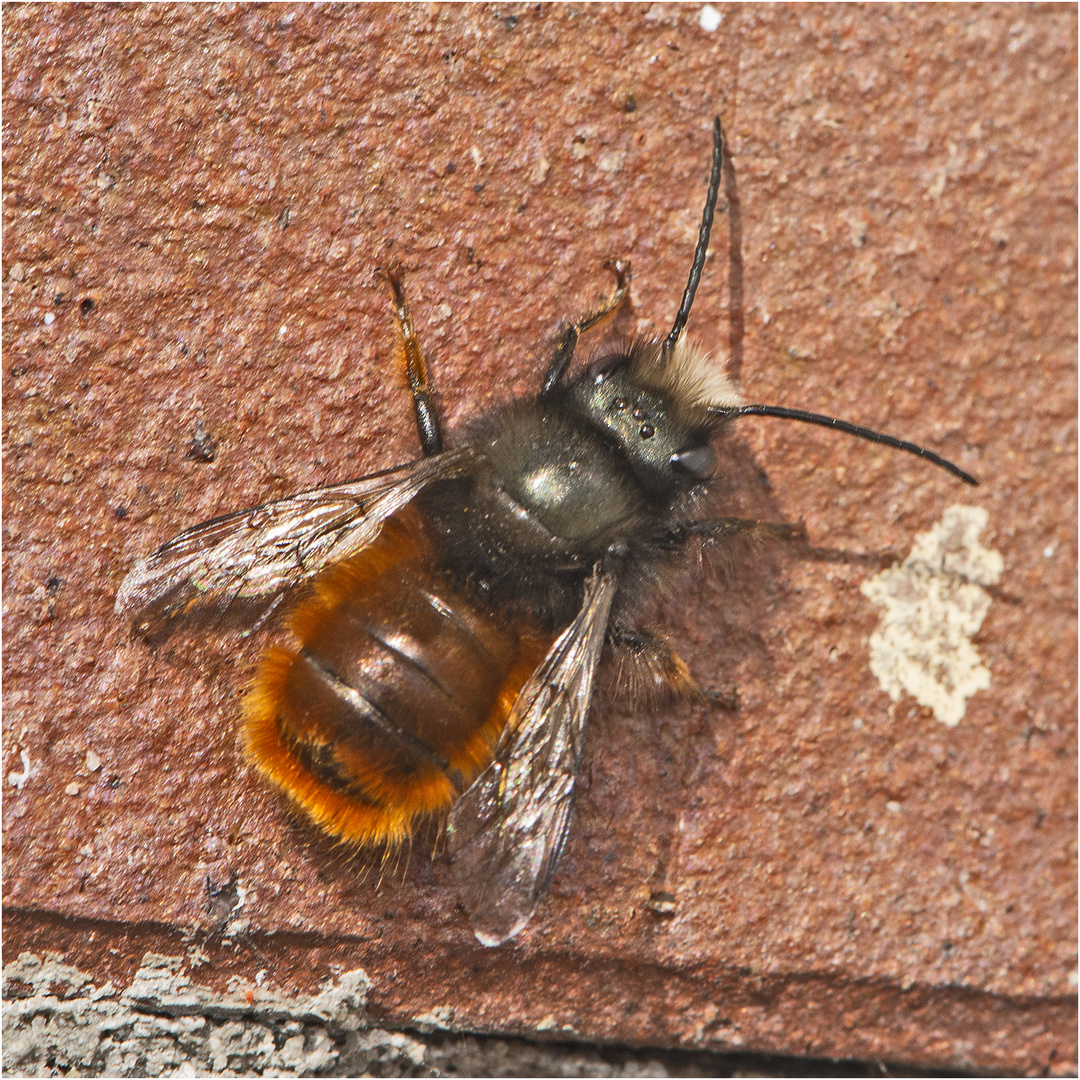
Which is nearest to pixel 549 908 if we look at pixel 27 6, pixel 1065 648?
pixel 1065 648

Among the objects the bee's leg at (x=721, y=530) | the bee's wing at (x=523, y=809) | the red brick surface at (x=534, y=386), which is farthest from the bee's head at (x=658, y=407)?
the bee's wing at (x=523, y=809)

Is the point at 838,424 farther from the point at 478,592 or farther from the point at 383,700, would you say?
the point at 383,700

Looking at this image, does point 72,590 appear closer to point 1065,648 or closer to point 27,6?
point 27,6

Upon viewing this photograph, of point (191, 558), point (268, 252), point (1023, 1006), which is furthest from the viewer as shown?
point (1023, 1006)

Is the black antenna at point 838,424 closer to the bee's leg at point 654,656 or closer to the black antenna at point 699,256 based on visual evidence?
the black antenna at point 699,256

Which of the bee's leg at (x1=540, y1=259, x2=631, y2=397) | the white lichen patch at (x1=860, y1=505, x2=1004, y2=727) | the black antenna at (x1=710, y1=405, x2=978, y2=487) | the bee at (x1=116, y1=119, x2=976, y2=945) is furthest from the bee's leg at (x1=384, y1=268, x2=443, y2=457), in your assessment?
the white lichen patch at (x1=860, y1=505, x2=1004, y2=727)

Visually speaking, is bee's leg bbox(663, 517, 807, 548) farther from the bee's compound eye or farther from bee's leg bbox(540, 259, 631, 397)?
bee's leg bbox(540, 259, 631, 397)
